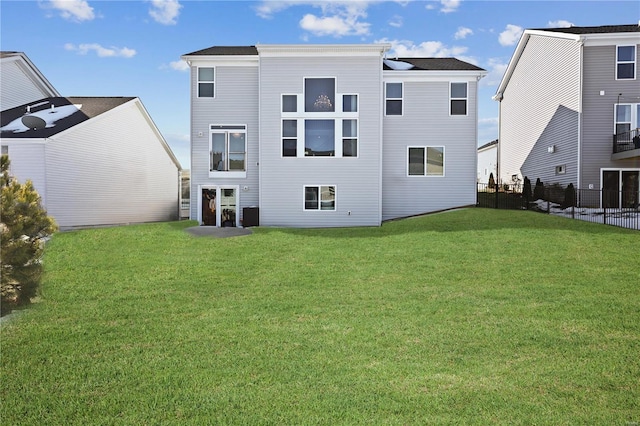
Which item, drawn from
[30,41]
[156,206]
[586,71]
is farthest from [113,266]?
[586,71]

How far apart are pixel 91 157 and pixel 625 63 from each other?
23983mm

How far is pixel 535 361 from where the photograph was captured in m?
5.62

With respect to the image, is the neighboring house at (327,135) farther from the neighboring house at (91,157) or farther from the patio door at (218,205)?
the neighboring house at (91,157)

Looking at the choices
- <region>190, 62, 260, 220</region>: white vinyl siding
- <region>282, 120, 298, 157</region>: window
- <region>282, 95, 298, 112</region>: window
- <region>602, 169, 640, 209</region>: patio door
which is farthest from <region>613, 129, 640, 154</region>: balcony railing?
<region>190, 62, 260, 220</region>: white vinyl siding

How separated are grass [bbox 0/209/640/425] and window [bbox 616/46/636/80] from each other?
11.9 meters

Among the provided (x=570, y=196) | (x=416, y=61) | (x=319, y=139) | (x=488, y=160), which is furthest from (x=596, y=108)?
(x=488, y=160)

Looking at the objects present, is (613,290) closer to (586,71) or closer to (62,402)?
(62,402)

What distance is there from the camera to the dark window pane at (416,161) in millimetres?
20469

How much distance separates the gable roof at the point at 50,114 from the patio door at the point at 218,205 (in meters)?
6.22

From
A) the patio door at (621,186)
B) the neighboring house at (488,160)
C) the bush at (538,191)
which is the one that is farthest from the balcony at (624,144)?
the neighboring house at (488,160)

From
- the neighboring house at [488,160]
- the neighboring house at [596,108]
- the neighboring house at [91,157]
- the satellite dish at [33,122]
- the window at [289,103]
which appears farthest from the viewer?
the neighboring house at [488,160]

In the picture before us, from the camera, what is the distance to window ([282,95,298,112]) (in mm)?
18594

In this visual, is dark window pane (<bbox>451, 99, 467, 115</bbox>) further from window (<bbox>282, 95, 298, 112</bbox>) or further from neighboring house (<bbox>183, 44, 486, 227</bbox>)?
window (<bbox>282, 95, 298, 112</bbox>)

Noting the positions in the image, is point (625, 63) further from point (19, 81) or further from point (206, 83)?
point (19, 81)
